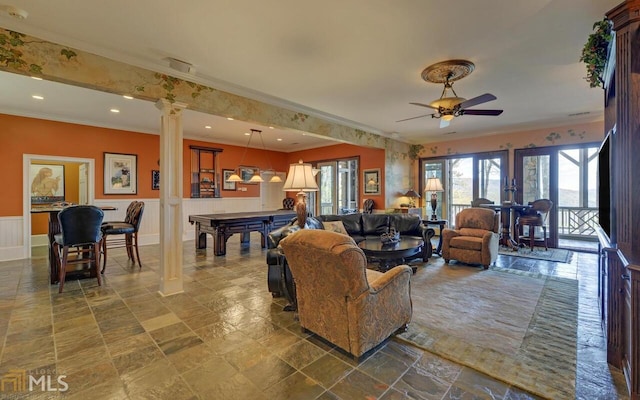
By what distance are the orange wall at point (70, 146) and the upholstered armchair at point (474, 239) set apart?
21.1ft

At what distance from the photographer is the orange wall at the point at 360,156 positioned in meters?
7.60

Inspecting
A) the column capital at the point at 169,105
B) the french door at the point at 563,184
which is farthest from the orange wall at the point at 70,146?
the french door at the point at 563,184

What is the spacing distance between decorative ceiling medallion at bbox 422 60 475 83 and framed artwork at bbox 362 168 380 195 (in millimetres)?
4159

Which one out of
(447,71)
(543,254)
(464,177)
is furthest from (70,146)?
(543,254)

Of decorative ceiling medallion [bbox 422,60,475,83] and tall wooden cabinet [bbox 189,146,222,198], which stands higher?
decorative ceiling medallion [bbox 422,60,475,83]

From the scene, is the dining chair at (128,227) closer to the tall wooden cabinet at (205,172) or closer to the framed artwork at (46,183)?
the tall wooden cabinet at (205,172)

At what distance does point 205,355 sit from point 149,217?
19.2 ft

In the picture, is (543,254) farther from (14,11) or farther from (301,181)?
(14,11)

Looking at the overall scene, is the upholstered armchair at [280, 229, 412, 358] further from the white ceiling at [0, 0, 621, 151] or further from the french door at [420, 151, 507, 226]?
the french door at [420, 151, 507, 226]

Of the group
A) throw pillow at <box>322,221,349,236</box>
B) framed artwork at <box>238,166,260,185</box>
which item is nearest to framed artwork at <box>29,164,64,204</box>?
framed artwork at <box>238,166,260,185</box>

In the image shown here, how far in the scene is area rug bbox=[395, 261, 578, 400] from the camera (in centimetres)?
193

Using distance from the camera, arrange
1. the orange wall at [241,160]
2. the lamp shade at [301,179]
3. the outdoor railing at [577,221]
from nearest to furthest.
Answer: the lamp shade at [301,179] < the outdoor railing at [577,221] < the orange wall at [241,160]

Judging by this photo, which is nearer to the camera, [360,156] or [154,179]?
[154,179]

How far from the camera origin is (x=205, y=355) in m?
2.17
